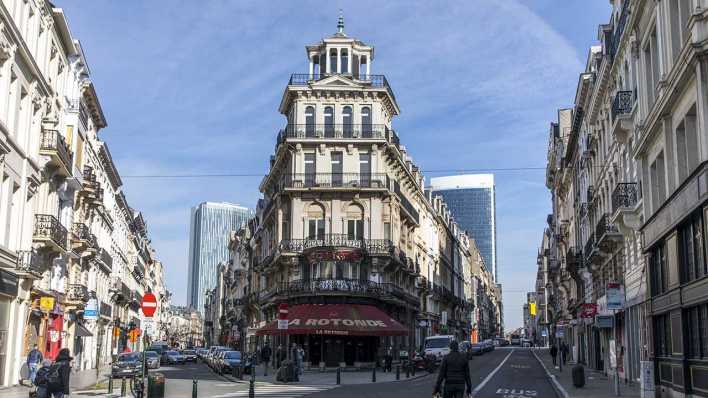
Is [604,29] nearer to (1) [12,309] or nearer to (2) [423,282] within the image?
(1) [12,309]

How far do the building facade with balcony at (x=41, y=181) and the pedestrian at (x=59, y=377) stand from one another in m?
12.1

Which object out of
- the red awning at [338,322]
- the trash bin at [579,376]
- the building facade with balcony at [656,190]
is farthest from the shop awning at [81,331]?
the building facade with balcony at [656,190]

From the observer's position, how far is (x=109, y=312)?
2470 inches

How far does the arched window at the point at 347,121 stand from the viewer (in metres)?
54.3

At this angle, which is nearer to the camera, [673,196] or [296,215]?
[673,196]

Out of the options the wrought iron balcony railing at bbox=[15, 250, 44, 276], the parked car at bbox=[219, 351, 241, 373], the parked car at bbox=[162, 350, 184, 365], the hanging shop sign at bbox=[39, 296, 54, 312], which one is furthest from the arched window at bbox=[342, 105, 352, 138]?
the wrought iron balcony railing at bbox=[15, 250, 44, 276]

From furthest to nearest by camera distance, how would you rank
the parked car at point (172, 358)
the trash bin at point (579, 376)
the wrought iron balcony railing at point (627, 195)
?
the parked car at point (172, 358)
the wrought iron balcony railing at point (627, 195)
the trash bin at point (579, 376)

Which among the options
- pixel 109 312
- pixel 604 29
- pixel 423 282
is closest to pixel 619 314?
pixel 604 29

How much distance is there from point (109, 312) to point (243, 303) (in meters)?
23.6

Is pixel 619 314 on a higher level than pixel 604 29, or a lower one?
lower

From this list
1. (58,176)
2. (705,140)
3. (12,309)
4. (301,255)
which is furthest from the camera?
(301,255)

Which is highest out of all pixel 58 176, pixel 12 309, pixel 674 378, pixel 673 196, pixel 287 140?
pixel 287 140

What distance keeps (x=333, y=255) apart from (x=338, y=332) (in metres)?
5.81

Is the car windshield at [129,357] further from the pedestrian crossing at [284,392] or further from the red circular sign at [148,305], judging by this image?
the red circular sign at [148,305]
